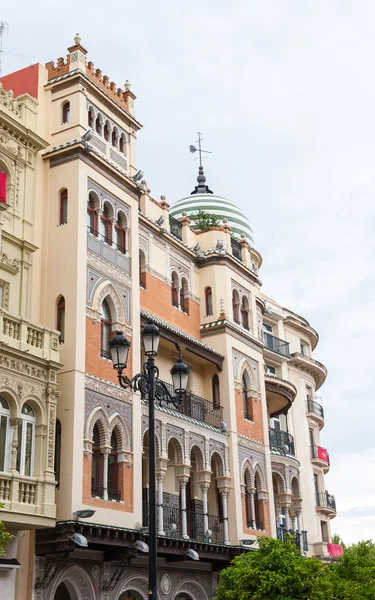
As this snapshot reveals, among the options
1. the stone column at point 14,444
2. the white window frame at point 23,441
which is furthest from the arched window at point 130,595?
the stone column at point 14,444

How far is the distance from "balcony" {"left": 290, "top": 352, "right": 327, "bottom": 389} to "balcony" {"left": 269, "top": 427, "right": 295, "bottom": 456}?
7.30 metres

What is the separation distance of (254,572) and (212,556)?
6091 mm

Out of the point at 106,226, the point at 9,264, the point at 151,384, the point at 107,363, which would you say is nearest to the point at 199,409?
the point at 107,363

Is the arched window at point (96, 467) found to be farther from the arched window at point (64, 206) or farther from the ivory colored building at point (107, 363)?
the arched window at point (64, 206)

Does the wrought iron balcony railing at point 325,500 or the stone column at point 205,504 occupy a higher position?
the wrought iron balcony railing at point 325,500

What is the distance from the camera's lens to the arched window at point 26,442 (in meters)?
19.3

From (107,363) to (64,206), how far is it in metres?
4.73

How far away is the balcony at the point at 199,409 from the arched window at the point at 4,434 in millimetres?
8258

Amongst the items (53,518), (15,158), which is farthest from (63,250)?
(53,518)

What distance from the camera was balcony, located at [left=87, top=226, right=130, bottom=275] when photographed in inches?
938

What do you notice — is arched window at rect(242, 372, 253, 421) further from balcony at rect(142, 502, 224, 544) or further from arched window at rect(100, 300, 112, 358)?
arched window at rect(100, 300, 112, 358)

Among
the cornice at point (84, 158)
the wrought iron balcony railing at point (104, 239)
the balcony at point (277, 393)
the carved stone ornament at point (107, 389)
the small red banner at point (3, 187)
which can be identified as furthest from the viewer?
the balcony at point (277, 393)

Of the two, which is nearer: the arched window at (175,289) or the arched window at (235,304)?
the arched window at (175,289)

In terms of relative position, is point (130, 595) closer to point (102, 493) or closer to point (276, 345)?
point (102, 493)
